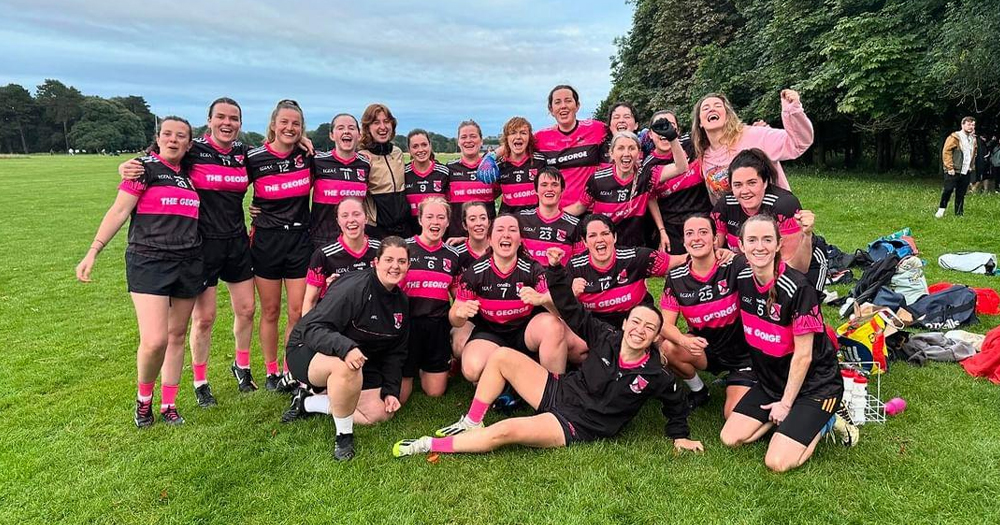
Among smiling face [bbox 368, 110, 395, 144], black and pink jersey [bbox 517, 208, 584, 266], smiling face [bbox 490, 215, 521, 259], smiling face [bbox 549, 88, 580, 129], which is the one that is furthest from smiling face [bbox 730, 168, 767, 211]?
smiling face [bbox 368, 110, 395, 144]

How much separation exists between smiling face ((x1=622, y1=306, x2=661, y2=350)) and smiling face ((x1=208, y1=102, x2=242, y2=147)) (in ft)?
11.4

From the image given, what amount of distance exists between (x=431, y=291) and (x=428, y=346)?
477 millimetres

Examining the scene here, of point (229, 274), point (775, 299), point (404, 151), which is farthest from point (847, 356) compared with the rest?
point (229, 274)

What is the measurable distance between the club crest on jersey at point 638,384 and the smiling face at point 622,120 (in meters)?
2.70

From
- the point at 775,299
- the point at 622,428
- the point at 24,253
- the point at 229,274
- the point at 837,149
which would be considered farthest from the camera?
the point at 837,149

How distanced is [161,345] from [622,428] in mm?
3372

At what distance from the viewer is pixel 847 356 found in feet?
16.7

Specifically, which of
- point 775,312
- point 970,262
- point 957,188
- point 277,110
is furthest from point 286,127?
point 957,188

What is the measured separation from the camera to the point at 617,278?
4.75m

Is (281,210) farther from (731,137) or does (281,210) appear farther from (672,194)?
(731,137)

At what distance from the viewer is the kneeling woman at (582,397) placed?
12.7 ft

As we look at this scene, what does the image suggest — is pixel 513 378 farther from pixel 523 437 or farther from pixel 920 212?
pixel 920 212

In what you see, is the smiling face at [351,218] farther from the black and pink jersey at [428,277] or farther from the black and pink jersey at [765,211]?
the black and pink jersey at [765,211]

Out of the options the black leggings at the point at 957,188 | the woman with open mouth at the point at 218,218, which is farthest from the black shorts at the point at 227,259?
the black leggings at the point at 957,188
